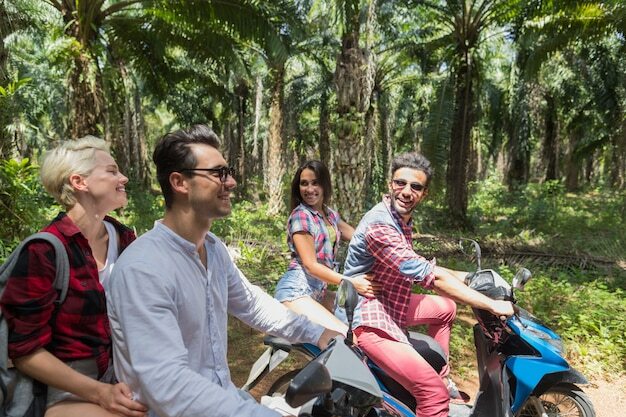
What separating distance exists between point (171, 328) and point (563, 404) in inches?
111

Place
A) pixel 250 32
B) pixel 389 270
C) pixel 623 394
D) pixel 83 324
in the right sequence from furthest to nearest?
pixel 250 32 → pixel 623 394 → pixel 389 270 → pixel 83 324

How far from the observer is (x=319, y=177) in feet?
13.0

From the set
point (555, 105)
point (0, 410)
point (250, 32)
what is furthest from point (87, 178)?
point (555, 105)

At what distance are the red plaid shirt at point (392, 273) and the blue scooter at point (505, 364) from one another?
0.25 meters

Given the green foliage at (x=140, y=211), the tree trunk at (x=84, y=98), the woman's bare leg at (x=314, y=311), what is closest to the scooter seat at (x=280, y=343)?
the woman's bare leg at (x=314, y=311)

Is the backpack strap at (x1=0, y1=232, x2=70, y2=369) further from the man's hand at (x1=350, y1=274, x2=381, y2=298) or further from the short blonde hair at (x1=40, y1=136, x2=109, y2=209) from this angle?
the man's hand at (x1=350, y1=274, x2=381, y2=298)

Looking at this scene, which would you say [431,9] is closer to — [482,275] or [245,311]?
[482,275]

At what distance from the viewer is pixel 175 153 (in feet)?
6.00

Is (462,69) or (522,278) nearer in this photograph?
(522,278)

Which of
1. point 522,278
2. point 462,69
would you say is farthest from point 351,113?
point 522,278

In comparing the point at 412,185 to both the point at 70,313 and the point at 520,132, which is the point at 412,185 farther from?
the point at 520,132

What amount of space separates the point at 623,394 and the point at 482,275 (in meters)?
2.74

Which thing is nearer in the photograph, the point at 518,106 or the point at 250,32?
the point at 250,32

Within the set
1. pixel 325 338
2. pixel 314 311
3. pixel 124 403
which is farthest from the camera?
pixel 314 311
